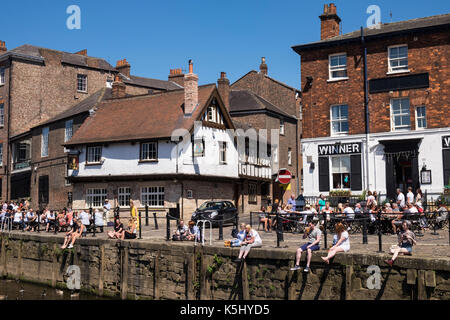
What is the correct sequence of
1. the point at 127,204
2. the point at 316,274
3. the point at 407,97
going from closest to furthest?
the point at 316,274 → the point at 407,97 → the point at 127,204

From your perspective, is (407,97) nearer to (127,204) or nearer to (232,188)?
(232,188)

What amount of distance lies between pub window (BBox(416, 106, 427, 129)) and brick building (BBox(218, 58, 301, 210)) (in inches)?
600

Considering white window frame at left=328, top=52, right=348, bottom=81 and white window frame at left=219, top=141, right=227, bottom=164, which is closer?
white window frame at left=328, top=52, right=348, bottom=81

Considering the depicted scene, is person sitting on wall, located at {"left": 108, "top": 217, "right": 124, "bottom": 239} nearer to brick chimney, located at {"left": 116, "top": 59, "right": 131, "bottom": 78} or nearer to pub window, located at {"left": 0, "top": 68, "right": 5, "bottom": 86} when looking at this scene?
pub window, located at {"left": 0, "top": 68, "right": 5, "bottom": 86}

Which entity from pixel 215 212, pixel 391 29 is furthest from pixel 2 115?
pixel 391 29

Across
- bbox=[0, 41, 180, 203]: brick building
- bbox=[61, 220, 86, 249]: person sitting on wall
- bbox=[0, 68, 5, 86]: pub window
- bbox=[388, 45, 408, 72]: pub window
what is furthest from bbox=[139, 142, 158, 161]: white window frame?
bbox=[0, 68, 5, 86]: pub window

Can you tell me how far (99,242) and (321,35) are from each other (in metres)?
16.4

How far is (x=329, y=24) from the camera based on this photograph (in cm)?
2830

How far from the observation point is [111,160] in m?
31.3

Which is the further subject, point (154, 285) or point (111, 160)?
point (111, 160)

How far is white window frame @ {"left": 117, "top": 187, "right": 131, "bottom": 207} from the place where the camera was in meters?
30.7

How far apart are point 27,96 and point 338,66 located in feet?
84.6
